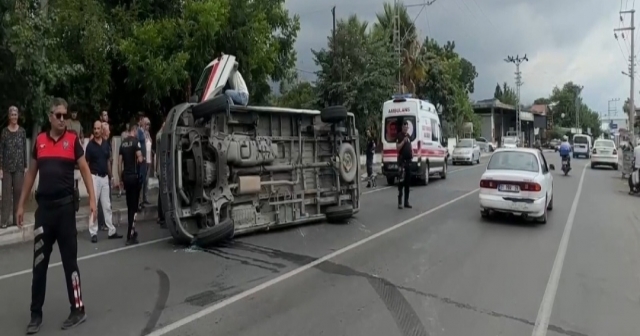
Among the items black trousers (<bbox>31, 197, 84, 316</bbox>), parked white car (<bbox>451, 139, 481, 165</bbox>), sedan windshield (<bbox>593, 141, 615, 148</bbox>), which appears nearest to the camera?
black trousers (<bbox>31, 197, 84, 316</bbox>)

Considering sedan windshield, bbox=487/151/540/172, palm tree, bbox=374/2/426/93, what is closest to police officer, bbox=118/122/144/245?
sedan windshield, bbox=487/151/540/172

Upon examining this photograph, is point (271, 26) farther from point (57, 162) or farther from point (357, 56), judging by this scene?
point (57, 162)

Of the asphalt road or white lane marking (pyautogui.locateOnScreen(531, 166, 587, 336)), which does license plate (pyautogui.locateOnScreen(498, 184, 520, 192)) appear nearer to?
the asphalt road

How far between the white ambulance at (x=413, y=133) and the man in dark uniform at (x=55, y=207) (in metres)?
15.6

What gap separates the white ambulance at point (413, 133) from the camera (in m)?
20.2

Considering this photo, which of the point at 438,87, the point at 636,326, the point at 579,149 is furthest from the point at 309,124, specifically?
the point at 579,149

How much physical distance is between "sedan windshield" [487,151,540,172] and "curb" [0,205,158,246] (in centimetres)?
776

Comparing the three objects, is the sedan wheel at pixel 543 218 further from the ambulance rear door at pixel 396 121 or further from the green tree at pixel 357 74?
the green tree at pixel 357 74

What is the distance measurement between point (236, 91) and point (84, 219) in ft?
12.8

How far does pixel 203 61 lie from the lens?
15914 millimetres

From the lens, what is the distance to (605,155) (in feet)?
108

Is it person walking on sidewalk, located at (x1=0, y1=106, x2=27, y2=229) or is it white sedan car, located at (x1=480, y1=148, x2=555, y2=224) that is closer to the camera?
person walking on sidewalk, located at (x1=0, y1=106, x2=27, y2=229)

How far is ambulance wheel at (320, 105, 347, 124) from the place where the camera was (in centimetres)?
1138

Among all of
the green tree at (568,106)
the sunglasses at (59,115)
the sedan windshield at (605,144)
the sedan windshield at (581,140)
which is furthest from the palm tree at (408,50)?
the green tree at (568,106)
